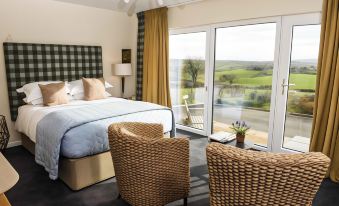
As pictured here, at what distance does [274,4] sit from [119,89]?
10.9 ft

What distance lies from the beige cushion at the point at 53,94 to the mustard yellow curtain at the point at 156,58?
1673mm

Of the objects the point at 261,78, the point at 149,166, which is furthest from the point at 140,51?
the point at 149,166

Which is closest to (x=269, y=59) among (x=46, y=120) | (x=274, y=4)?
(x=274, y=4)

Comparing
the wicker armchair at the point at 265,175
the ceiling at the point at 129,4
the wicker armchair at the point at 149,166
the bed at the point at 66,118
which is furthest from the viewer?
the ceiling at the point at 129,4

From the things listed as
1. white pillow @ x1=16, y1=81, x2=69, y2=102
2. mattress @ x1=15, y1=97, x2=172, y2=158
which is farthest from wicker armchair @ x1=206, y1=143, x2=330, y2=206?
white pillow @ x1=16, y1=81, x2=69, y2=102

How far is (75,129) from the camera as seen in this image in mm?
2422

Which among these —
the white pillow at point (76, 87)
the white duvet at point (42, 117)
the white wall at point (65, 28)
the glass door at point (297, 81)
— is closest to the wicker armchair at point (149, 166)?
the white duvet at point (42, 117)

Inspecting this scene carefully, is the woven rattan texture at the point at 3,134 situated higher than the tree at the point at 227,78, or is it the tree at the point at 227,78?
the tree at the point at 227,78

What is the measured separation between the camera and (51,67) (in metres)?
4.01

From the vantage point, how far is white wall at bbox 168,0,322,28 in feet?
9.67

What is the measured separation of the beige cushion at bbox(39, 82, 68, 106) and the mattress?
4.4 inches

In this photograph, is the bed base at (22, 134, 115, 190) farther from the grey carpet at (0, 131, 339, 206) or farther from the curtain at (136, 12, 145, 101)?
the curtain at (136, 12, 145, 101)

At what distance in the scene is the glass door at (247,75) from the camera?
135 inches

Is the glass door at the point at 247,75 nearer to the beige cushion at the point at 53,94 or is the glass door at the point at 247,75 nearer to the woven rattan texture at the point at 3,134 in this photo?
the beige cushion at the point at 53,94
